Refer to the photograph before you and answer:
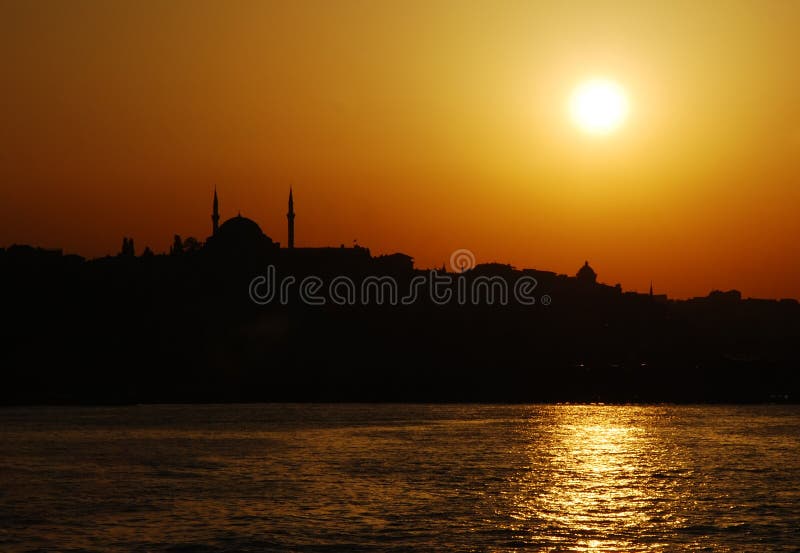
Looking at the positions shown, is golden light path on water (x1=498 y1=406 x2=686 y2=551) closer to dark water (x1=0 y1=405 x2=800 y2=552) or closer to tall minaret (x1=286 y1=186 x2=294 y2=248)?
dark water (x1=0 y1=405 x2=800 y2=552)

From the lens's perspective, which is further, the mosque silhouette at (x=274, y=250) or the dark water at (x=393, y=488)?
the mosque silhouette at (x=274, y=250)

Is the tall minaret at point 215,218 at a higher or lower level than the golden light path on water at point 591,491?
higher

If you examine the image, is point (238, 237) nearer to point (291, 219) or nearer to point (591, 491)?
point (291, 219)

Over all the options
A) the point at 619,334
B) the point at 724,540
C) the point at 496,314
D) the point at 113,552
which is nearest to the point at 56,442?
the point at 113,552

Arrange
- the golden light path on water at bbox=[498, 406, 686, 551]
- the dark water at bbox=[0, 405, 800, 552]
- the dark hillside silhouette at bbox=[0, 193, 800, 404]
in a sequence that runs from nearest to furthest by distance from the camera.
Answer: the dark water at bbox=[0, 405, 800, 552]
the golden light path on water at bbox=[498, 406, 686, 551]
the dark hillside silhouette at bbox=[0, 193, 800, 404]

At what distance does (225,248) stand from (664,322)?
2546 inches

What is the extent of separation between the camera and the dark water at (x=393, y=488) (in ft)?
123

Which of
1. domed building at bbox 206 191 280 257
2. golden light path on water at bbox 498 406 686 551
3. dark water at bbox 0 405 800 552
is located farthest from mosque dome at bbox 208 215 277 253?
golden light path on water at bbox 498 406 686 551

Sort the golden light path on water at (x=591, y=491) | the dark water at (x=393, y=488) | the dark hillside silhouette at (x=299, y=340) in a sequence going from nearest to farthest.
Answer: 1. the dark water at (x=393, y=488)
2. the golden light path on water at (x=591, y=491)
3. the dark hillside silhouette at (x=299, y=340)

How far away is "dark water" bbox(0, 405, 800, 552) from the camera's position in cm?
3738

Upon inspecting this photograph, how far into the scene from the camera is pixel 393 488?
49438 mm

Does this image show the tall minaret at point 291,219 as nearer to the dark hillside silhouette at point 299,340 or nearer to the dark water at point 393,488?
the dark hillside silhouette at point 299,340

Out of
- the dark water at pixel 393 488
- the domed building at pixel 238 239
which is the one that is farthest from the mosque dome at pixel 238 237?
the dark water at pixel 393 488

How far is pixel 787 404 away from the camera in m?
161
